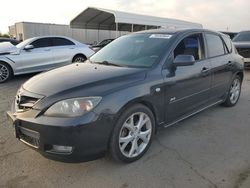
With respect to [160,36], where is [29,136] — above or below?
below

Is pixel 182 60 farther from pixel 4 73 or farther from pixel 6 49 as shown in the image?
pixel 6 49

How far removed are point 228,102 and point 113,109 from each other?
3.49 m

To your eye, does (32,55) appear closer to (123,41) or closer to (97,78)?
(123,41)

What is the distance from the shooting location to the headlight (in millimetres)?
2912

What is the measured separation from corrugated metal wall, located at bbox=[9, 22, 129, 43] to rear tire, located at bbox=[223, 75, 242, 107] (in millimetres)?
23144

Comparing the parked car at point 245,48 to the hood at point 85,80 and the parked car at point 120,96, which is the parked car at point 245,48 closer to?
the parked car at point 120,96

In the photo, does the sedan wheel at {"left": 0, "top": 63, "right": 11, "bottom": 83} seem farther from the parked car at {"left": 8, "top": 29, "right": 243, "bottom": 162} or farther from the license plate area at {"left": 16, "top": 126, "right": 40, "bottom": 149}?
the license plate area at {"left": 16, "top": 126, "right": 40, "bottom": 149}

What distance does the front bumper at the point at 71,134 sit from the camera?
2850 millimetres

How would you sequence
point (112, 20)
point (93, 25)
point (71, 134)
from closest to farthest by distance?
point (71, 134) < point (112, 20) < point (93, 25)

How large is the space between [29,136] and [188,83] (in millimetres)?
2347

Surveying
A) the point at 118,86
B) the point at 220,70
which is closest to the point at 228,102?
the point at 220,70

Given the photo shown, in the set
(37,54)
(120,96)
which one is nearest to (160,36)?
(120,96)

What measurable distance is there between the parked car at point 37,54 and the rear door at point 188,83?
20.9 feet

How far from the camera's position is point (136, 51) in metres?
4.18
